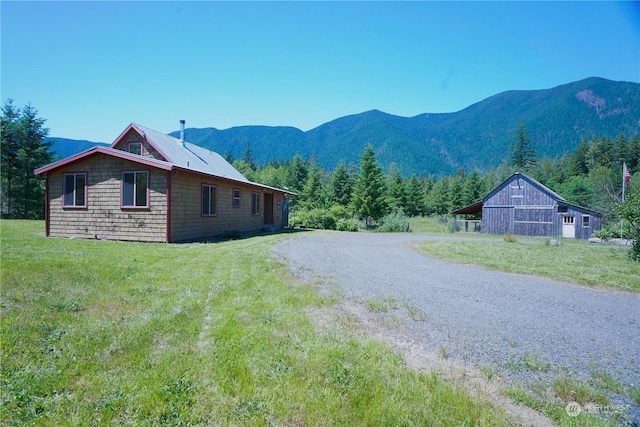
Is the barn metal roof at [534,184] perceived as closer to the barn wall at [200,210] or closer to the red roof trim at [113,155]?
the barn wall at [200,210]

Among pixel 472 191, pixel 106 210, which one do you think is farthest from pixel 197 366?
pixel 472 191

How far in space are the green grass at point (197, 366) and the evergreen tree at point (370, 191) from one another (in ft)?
99.2

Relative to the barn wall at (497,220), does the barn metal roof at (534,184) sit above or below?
above

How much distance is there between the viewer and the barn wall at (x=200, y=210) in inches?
496

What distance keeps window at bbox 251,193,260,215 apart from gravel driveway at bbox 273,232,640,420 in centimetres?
1233

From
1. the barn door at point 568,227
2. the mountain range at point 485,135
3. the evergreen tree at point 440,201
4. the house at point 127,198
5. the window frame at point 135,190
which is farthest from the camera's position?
the mountain range at point 485,135

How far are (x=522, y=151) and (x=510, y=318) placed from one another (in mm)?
77695

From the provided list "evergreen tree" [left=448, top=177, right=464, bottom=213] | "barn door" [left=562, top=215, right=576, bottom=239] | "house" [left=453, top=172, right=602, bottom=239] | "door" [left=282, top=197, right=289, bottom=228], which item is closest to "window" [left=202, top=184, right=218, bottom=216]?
"door" [left=282, top=197, right=289, bottom=228]

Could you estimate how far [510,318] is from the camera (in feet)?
14.7

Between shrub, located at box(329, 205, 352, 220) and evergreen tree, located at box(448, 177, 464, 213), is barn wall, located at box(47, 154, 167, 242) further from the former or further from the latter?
evergreen tree, located at box(448, 177, 464, 213)

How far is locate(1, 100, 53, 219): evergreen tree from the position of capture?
97.1ft

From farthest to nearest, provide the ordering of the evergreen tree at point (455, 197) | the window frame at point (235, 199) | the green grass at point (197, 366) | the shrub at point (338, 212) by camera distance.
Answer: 1. the evergreen tree at point (455, 197)
2. the shrub at point (338, 212)
3. the window frame at point (235, 199)
4. the green grass at point (197, 366)

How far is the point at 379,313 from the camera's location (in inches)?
178

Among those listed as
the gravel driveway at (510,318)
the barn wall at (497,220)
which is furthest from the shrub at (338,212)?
the gravel driveway at (510,318)
